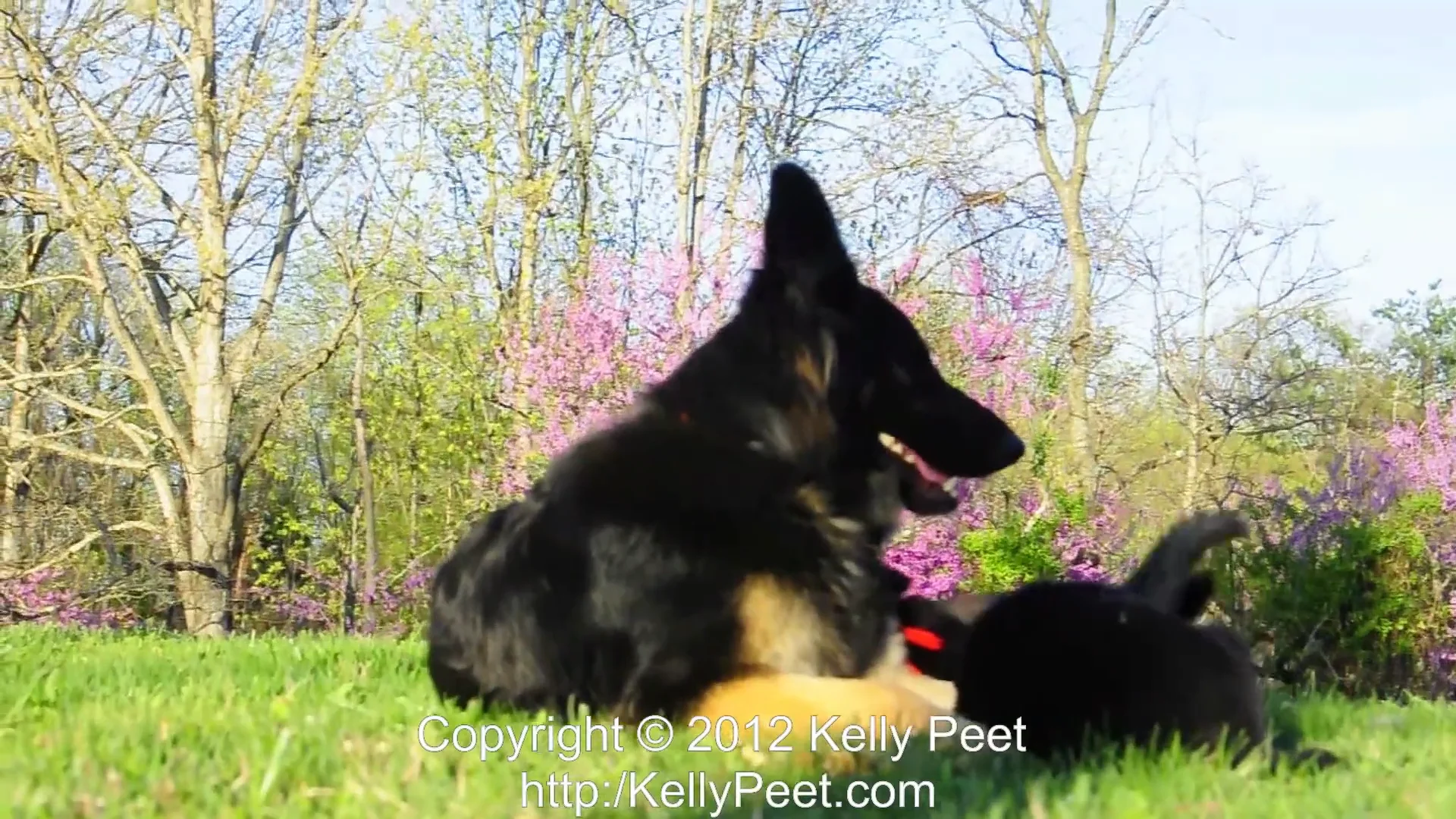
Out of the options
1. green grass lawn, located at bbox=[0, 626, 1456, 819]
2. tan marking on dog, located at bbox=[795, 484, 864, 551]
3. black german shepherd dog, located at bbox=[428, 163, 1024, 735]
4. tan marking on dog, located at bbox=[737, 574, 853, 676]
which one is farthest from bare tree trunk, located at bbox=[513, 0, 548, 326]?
tan marking on dog, located at bbox=[737, 574, 853, 676]

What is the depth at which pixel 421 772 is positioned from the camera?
2.98 m

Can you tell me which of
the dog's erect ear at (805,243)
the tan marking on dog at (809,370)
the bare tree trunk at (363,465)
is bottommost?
the bare tree trunk at (363,465)

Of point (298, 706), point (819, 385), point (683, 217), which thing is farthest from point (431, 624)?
point (683, 217)

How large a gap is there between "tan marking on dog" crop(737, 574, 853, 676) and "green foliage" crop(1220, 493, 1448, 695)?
17.2 feet

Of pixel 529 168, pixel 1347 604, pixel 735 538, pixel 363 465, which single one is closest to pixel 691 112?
pixel 529 168

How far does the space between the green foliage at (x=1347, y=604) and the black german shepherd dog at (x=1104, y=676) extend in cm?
431

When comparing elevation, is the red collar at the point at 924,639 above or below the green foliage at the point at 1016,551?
above

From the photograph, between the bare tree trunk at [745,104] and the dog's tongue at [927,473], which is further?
the bare tree trunk at [745,104]

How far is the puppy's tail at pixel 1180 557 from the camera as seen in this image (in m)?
5.05

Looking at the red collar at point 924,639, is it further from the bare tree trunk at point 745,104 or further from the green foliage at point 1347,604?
the bare tree trunk at point 745,104

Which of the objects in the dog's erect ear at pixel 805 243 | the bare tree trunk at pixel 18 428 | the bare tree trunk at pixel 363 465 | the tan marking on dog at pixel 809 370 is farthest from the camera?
the bare tree trunk at pixel 363 465

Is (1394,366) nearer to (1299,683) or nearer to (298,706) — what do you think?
(1299,683)
